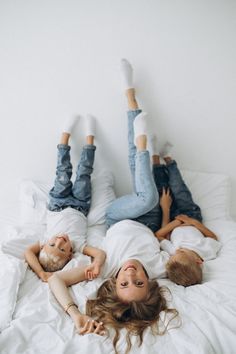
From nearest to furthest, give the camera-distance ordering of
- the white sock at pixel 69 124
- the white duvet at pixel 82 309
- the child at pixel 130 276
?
the white duvet at pixel 82 309 < the child at pixel 130 276 < the white sock at pixel 69 124

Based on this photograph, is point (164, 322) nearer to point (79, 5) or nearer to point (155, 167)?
point (155, 167)

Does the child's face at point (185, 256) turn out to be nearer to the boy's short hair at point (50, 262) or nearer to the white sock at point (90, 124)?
the boy's short hair at point (50, 262)

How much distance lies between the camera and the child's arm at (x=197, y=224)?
1.66 metres

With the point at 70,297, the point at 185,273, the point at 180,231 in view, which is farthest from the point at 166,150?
the point at 70,297

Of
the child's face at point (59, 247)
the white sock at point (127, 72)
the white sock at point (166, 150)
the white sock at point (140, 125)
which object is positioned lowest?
the child's face at point (59, 247)

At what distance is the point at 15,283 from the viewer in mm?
1200

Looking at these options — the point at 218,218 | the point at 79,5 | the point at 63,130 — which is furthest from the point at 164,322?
the point at 79,5

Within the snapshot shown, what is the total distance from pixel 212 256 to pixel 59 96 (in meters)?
1.20

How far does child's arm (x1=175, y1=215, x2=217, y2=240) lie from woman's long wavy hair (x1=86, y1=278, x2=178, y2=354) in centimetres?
53

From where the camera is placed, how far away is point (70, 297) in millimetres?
1201

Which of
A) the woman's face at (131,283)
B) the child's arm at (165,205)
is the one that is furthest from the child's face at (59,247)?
the child's arm at (165,205)

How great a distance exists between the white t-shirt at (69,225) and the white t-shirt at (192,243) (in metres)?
0.41

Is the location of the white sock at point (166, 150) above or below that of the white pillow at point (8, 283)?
above

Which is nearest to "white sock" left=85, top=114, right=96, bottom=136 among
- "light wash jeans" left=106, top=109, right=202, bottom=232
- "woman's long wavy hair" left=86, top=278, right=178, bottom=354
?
"light wash jeans" left=106, top=109, right=202, bottom=232
